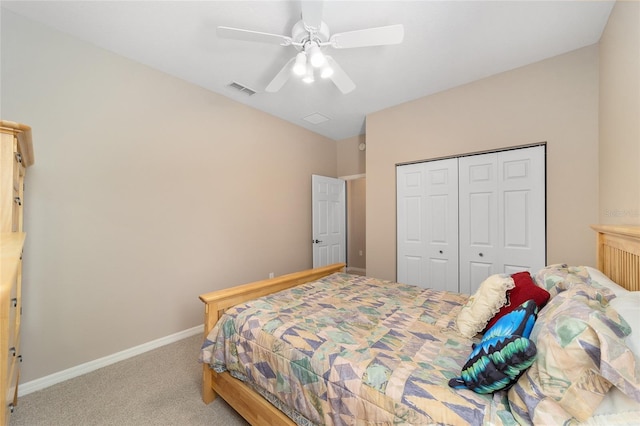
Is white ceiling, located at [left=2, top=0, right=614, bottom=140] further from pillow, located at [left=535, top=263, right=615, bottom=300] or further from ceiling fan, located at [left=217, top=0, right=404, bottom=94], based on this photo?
pillow, located at [left=535, top=263, right=615, bottom=300]

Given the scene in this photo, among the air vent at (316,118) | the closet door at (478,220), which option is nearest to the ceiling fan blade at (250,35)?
the air vent at (316,118)

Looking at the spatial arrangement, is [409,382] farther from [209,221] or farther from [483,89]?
[483,89]

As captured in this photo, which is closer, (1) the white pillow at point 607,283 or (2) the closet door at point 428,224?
(1) the white pillow at point 607,283

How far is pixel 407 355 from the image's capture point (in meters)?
1.22

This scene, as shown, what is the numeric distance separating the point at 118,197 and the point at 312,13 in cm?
226

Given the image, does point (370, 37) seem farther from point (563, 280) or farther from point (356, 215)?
point (356, 215)

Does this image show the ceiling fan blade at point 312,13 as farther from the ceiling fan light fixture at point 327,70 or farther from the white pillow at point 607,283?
the white pillow at point 607,283

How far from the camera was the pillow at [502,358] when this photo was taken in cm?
85

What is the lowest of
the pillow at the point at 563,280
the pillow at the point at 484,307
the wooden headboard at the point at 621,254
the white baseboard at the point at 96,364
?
the white baseboard at the point at 96,364

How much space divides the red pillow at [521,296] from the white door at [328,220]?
121 inches

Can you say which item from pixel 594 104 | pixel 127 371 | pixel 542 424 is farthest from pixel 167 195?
pixel 594 104

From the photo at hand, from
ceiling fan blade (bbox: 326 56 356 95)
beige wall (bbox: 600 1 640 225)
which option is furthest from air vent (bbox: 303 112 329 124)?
beige wall (bbox: 600 1 640 225)

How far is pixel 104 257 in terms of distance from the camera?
2266 mm

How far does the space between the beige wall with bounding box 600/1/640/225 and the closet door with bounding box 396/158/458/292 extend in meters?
1.22
